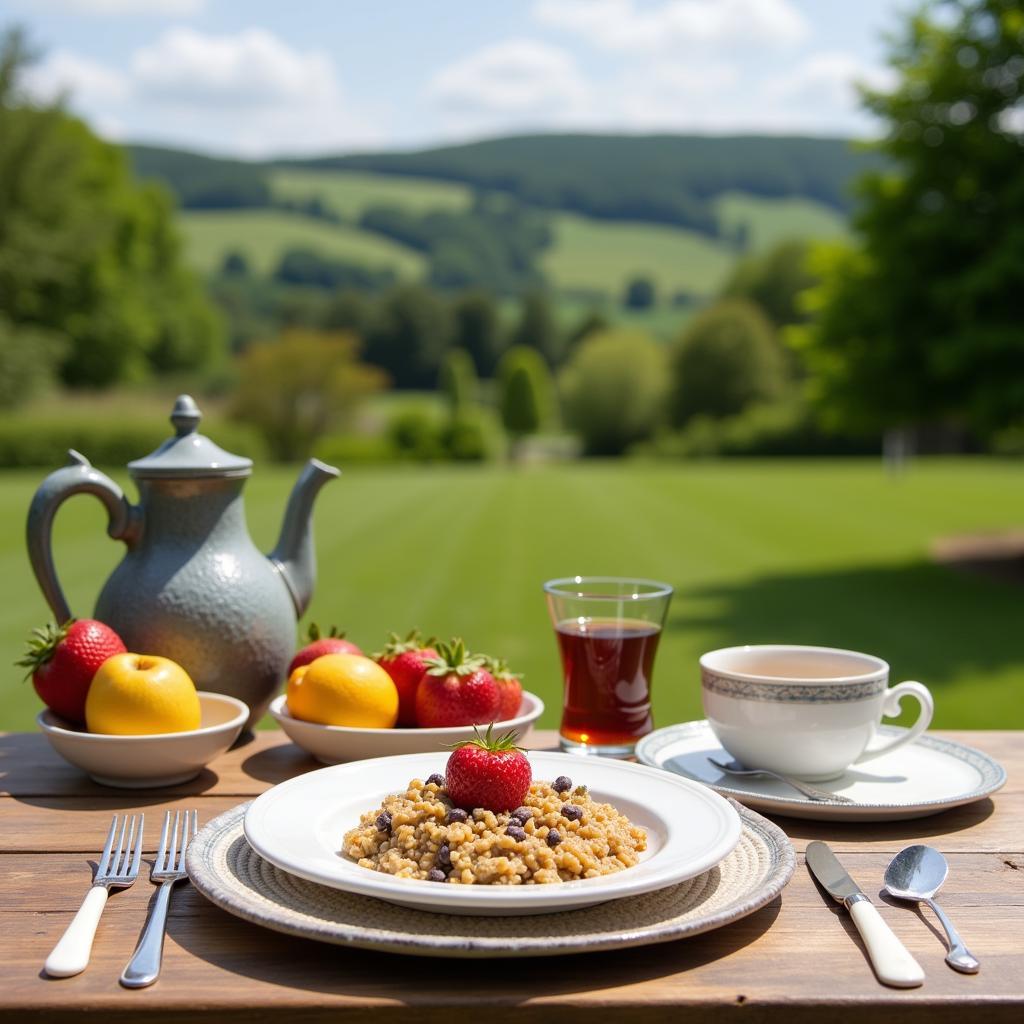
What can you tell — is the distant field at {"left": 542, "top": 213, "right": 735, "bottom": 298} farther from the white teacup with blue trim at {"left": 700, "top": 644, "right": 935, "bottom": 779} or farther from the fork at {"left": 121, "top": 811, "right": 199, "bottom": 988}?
the fork at {"left": 121, "top": 811, "right": 199, "bottom": 988}

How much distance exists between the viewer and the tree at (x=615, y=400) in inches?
1794

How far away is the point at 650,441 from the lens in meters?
44.4

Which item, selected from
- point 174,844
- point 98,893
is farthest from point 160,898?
point 174,844

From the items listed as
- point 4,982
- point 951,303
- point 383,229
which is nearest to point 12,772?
point 4,982

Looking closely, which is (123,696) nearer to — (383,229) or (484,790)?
(484,790)

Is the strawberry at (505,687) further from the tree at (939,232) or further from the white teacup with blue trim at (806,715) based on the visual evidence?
the tree at (939,232)

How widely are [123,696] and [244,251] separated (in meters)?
71.7

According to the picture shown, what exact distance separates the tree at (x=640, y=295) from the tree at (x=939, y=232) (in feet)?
204

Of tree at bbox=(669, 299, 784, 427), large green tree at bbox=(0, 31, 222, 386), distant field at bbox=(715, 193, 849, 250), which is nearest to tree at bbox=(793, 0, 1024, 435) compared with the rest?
large green tree at bbox=(0, 31, 222, 386)

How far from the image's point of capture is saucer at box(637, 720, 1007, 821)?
1.39 m

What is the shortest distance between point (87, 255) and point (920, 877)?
3585 centimetres

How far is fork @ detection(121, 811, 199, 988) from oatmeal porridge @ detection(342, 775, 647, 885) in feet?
0.61

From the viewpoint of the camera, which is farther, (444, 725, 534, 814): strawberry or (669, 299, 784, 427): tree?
(669, 299, 784, 427): tree

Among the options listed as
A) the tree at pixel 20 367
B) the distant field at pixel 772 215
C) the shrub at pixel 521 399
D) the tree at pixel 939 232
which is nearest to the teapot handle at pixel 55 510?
the tree at pixel 939 232
